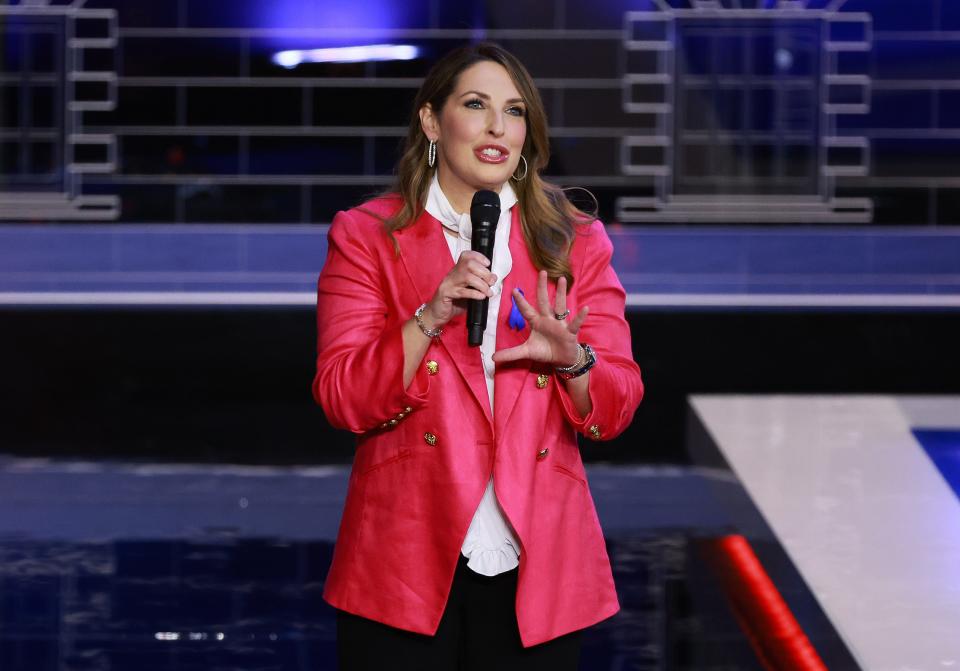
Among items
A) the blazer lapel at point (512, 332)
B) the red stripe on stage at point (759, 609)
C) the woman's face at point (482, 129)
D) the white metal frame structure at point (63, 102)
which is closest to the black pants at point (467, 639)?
the blazer lapel at point (512, 332)

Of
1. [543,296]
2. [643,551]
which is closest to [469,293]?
[543,296]

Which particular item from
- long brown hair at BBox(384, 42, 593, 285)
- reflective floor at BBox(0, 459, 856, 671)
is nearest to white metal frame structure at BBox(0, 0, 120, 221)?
reflective floor at BBox(0, 459, 856, 671)

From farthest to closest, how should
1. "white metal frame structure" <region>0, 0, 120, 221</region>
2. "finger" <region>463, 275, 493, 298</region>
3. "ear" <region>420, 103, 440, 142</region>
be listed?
"white metal frame structure" <region>0, 0, 120, 221</region> < "ear" <region>420, 103, 440, 142</region> < "finger" <region>463, 275, 493, 298</region>

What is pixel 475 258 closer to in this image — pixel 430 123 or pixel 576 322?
pixel 576 322

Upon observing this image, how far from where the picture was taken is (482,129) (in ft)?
5.20

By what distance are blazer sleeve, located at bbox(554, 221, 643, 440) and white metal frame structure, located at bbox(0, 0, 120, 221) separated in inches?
199

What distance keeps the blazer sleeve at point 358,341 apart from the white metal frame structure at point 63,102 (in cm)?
500

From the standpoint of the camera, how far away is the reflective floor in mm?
2971

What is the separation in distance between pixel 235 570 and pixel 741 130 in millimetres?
3621

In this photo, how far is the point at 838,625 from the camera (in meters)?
2.80

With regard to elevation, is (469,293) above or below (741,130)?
below

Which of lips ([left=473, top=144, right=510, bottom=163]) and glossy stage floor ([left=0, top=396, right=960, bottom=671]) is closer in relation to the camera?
lips ([left=473, top=144, right=510, bottom=163])

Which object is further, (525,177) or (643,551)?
(643,551)

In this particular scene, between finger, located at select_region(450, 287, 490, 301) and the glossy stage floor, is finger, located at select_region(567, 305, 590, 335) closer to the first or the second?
finger, located at select_region(450, 287, 490, 301)
